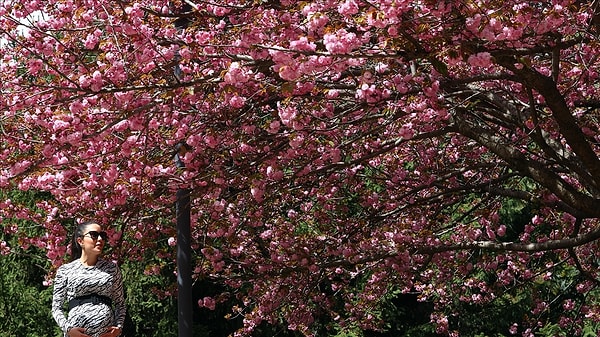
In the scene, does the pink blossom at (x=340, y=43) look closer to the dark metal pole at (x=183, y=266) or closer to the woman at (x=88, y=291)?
the dark metal pole at (x=183, y=266)

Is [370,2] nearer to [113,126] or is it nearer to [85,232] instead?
[113,126]

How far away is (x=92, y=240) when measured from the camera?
5.91m

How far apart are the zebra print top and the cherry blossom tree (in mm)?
466

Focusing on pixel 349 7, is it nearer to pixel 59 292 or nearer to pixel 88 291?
pixel 88 291

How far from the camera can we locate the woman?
585 cm

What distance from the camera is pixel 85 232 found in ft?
19.4

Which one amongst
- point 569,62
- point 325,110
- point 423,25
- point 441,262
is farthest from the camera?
point 441,262

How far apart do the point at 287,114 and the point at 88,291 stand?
187 centimetres

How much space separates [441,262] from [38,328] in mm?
4718

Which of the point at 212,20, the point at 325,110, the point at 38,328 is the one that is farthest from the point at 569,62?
the point at 38,328

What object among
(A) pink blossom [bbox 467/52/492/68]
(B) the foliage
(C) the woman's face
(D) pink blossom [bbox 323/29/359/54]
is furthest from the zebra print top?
(B) the foliage

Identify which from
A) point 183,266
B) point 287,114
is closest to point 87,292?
point 183,266

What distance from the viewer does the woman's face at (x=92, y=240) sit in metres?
5.90

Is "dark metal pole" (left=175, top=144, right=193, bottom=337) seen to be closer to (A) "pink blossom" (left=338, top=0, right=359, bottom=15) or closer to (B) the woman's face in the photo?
(B) the woman's face
